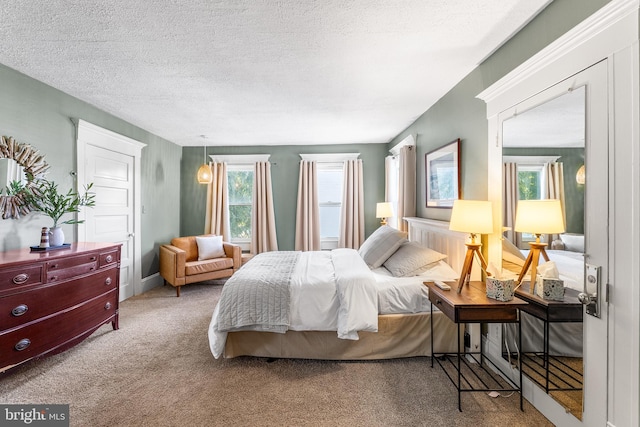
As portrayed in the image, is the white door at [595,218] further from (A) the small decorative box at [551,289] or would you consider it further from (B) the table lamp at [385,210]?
(B) the table lamp at [385,210]

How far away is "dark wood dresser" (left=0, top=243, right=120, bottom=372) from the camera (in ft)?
6.51

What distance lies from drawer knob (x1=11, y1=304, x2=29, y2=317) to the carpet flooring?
0.55 metres

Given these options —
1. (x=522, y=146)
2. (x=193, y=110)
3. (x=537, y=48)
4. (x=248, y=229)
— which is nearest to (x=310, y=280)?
(x=522, y=146)

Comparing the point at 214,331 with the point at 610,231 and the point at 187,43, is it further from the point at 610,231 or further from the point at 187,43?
the point at 610,231

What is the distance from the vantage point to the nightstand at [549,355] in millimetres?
1517

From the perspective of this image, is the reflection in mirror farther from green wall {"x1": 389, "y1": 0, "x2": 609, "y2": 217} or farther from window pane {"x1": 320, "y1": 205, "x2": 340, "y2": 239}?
window pane {"x1": 320, "y1": 205, "x2": 340, "y2": 239}

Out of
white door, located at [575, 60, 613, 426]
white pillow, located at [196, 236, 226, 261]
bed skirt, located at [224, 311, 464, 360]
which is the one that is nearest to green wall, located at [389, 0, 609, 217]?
white door, located at [575, 60, 613, 426]

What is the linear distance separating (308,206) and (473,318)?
3.76 meters

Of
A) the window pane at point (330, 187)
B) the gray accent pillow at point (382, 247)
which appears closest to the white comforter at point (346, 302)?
the gray accent pillow at point (382, 247)

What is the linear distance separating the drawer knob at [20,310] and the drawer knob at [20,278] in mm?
171

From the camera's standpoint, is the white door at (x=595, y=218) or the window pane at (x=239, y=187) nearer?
the white door at (x=595, y=218)

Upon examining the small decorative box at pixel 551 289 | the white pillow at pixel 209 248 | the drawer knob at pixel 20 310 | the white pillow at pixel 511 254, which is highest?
the white pillow at pixel 511 254

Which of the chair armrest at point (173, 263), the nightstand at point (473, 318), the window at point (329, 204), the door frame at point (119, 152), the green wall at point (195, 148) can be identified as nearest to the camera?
the nightstand at point (473, 318)

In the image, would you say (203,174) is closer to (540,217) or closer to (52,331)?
(52,331)
